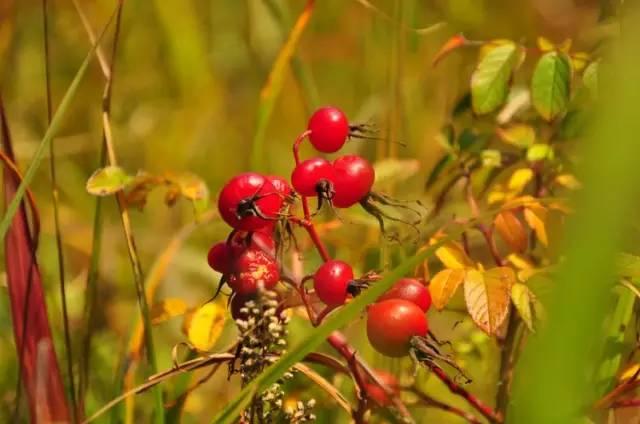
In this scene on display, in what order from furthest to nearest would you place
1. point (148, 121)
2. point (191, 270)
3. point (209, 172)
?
point (148, 121)
point (209, 172)
point (191, 270)

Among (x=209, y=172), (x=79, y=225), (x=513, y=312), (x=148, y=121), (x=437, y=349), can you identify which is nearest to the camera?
(x=437, y=349)

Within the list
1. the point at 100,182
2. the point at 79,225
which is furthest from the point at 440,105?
the point at 100,182

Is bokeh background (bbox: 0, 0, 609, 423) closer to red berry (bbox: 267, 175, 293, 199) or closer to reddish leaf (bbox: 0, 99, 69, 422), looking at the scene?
reddish leaf (bbox: 0, 99, 69, 422)

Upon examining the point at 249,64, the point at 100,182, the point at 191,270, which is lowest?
the point at 191,270

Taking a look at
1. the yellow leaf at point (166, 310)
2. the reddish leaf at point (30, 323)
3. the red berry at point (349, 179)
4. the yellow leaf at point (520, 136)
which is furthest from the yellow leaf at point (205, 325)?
the yellow leaf at point (520, 136)

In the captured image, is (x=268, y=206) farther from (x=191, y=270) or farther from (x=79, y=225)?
(x=79, y=225)

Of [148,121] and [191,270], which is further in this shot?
[148,121]

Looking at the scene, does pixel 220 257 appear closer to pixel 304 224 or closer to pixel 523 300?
pixel 304 224

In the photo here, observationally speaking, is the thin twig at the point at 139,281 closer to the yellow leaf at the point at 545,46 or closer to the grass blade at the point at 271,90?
the grass blade at the point at 271,90

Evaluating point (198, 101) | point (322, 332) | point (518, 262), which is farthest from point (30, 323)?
point (198, 101)
